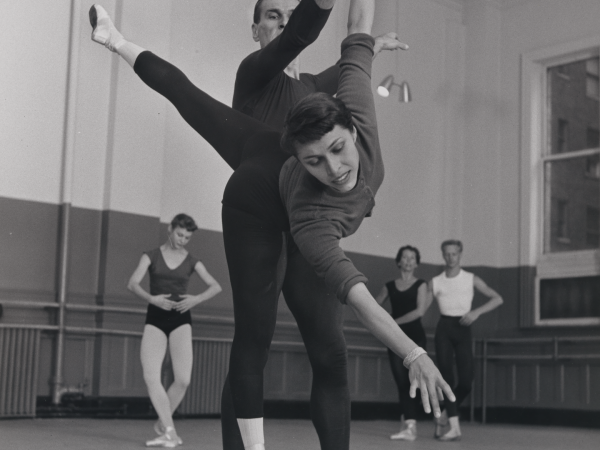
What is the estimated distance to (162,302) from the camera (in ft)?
17.7

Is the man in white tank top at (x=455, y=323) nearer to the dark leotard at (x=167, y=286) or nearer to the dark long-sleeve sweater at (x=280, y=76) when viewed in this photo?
the dark leotard at (x=167, y=286)

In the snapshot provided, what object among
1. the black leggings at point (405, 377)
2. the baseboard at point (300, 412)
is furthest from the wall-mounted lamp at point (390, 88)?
the baseboard at point (300, 412)

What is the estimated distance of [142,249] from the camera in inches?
281

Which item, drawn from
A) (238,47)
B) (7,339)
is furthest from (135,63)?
(238,47)

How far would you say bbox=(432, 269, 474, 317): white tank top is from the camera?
701 cm

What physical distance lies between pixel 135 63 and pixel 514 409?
709 cm

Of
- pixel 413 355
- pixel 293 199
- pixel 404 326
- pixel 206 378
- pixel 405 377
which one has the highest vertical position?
pixel 293 199

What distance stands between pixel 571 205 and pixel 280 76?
6.59 m

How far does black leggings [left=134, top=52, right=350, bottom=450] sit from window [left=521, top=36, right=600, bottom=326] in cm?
648

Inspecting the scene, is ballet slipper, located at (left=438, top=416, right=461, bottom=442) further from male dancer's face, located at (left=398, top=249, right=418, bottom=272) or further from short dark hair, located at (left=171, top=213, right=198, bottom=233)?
short dark hair, located at (left=171, top=213, right=198, bottom=233)

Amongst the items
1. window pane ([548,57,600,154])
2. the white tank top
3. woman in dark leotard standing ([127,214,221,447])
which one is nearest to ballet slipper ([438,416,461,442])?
the white tank top

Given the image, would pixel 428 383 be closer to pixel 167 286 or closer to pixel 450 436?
pixel 167 286

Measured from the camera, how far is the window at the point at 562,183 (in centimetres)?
856

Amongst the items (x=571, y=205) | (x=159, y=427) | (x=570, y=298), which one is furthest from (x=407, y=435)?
(x=571, y=205)
